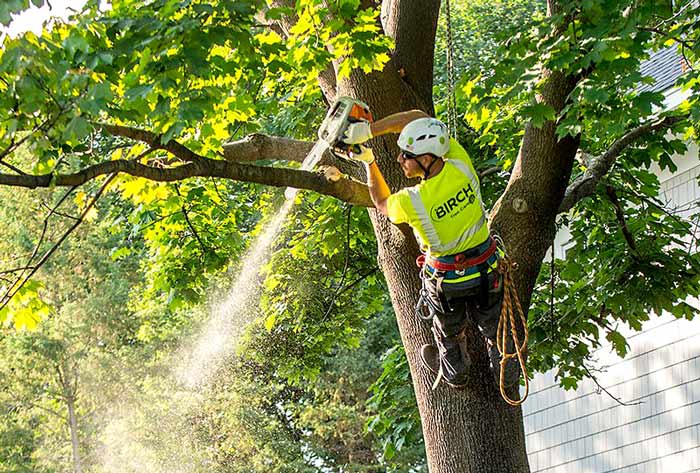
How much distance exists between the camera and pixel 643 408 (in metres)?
13.3

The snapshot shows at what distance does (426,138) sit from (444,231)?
0.58 metres

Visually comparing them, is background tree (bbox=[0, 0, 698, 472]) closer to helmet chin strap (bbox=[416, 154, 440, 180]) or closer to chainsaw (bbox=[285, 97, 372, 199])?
chainsaw (bbox=[285, 97, 372, 199])

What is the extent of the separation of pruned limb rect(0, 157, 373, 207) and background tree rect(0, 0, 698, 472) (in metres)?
0.01

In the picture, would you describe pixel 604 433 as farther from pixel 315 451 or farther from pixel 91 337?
pixel 91 337

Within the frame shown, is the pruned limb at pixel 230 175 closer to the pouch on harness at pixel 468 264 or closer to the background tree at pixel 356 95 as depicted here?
the background tree at pixel 356 95

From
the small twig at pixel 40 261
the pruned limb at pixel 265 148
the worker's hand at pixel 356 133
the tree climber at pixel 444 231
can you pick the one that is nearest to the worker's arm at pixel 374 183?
the tree climber at pixel 444 231

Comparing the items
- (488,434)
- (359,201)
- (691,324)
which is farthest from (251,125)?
(691,324)

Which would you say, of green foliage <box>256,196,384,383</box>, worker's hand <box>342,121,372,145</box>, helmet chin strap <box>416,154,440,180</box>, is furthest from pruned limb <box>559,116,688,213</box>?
green foliage <box>256,196,384,383</box>

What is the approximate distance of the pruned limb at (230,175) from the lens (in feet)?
22.1

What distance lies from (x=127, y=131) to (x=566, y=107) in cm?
273

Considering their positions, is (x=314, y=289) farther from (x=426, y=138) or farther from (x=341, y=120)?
(x=426, y=138)

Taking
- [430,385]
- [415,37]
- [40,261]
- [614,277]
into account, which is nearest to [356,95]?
[415,37]

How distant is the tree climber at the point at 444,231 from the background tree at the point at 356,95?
10.8 inches

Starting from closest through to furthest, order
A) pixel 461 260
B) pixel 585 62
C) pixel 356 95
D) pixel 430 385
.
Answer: pixel 585 62, pixel 461 260, pixel 430 385, pixel 356 95
